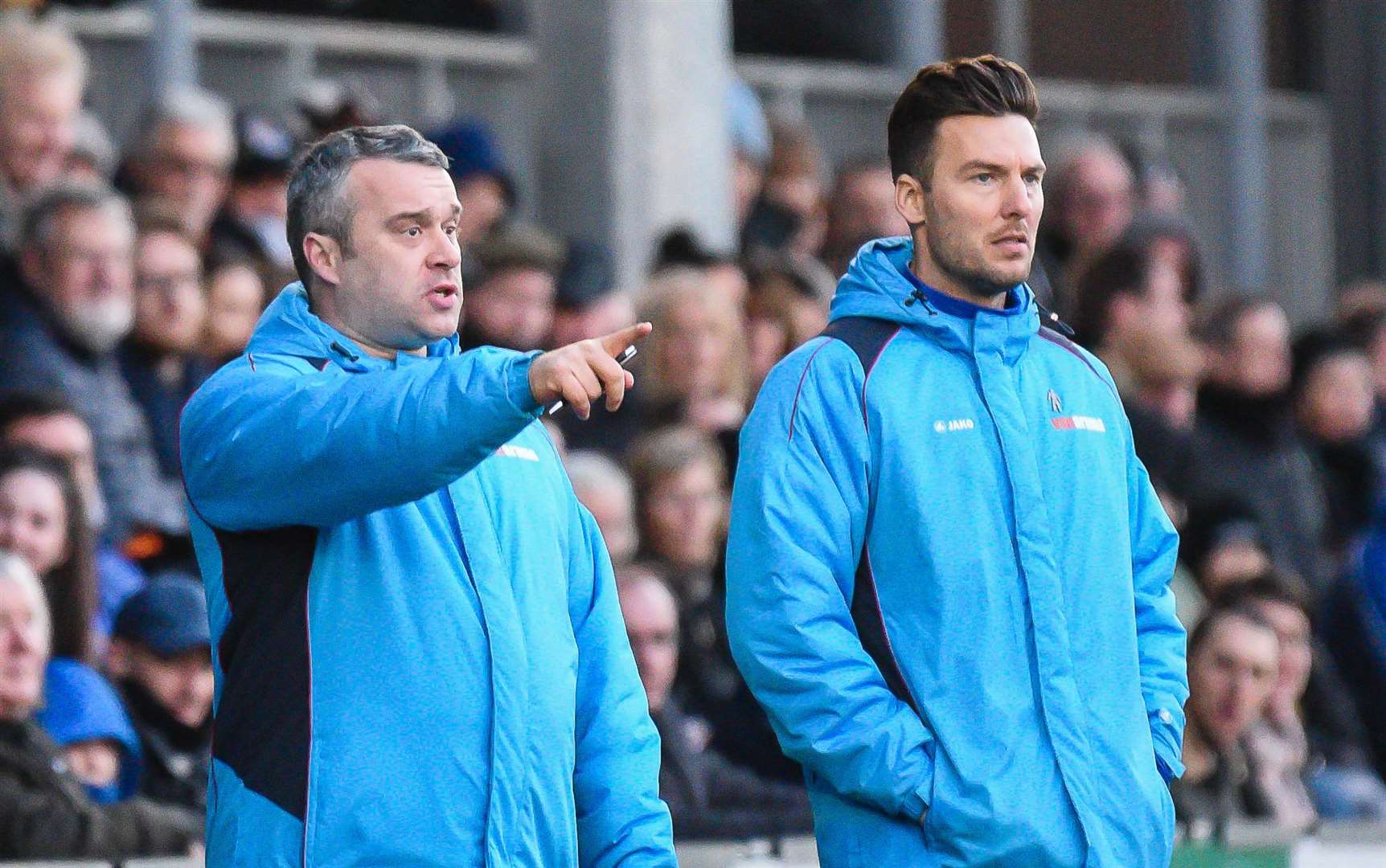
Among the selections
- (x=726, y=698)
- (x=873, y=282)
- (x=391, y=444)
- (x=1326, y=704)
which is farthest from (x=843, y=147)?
(x=391, y=444)

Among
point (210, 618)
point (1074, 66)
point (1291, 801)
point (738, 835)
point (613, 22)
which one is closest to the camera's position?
point (210, 618)

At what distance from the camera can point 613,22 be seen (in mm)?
10375

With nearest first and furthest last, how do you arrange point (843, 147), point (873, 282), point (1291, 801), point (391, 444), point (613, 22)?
point (391, 444) → point (873, 282) → point (1291, 801) → point (613, 22) → point (843, 147)

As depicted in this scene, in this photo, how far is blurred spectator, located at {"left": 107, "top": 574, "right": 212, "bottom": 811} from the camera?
6.45 metres

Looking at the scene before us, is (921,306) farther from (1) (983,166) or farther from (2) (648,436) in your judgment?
(2) (648,436)

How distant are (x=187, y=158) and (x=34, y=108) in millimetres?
528

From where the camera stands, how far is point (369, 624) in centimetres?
387

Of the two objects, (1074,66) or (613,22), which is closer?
(613,22)

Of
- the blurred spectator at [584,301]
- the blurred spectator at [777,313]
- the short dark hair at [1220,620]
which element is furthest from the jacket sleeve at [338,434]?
the blurred spectator at [777,313]

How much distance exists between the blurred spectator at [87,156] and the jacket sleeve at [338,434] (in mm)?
3898

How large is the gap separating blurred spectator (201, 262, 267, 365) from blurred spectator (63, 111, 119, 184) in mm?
464

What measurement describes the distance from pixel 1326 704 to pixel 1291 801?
78cm

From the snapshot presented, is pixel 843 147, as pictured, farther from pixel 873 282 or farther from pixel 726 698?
pixel 873 282

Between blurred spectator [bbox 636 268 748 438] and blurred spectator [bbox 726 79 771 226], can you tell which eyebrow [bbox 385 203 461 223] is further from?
blurred spectator [bbox 726 79 771 226]
